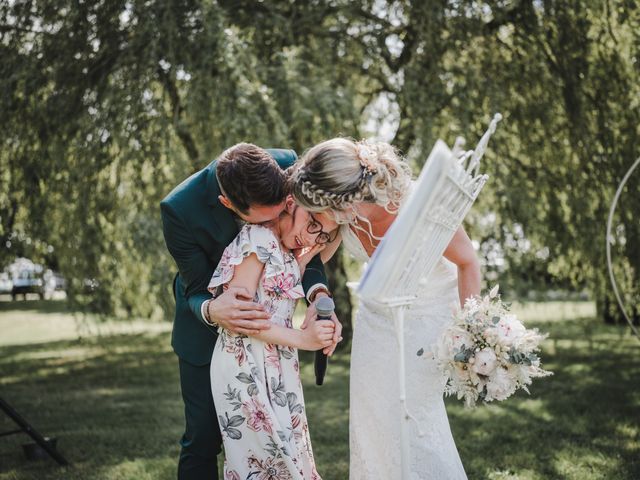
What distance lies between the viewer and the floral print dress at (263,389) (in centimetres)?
245

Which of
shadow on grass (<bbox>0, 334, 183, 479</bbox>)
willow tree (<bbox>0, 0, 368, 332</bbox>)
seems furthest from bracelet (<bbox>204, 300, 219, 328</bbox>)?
willow tree (<bbox>0, 0, 368, 332</bbox>)

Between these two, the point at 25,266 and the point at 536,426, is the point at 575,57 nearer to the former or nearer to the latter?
the point at 536,426

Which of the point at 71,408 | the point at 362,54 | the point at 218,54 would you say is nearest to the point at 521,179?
the point at 362,54

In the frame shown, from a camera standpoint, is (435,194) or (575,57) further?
(575,57)

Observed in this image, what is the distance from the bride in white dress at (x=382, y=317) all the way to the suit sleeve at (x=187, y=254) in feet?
1.63

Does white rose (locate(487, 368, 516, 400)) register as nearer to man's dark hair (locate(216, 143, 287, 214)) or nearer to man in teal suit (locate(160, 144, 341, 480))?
man in teal suit (locate(160, 144, 341, 480))

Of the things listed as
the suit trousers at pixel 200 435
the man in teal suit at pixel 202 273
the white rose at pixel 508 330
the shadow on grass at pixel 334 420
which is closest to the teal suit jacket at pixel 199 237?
the man in teal suit at pixel 202 273

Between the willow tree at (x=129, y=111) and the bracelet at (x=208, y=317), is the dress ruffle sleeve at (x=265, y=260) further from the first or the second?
the willow tree at (x=129, y=111)

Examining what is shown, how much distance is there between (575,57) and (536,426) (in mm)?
3130

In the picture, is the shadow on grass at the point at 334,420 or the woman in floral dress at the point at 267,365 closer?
the woman in floral dress at the point at 267,365

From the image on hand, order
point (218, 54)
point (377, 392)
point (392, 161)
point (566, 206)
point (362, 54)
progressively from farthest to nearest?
point (362, 54) → point (566, 206) → point (218, 54) → point (377, 392) → point (392, 161)

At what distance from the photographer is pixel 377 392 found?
2768 millimetres

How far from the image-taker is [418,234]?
1823 mm

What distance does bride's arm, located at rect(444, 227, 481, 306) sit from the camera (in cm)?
261
